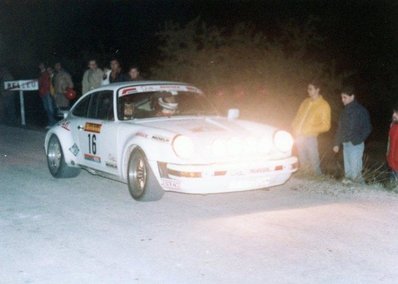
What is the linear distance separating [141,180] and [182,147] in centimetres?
92

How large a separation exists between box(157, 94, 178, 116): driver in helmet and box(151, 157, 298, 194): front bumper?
1.37 meters

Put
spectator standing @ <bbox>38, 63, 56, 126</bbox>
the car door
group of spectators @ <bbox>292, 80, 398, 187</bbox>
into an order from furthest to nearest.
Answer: spectator standing @ <bbox>38, 63, 56, 126</bbox> → group of spectators @ <bbox>292, 80, 398, 187</bbox> → the car door

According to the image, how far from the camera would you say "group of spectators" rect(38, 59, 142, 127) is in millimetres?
13490

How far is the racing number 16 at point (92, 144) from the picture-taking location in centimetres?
853

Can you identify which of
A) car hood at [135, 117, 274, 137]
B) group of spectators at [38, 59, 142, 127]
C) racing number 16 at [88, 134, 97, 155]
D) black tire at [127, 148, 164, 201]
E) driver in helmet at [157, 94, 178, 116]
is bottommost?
black tire at [127, 148, 164, 201]

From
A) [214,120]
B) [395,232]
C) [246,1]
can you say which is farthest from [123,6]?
[395,232]

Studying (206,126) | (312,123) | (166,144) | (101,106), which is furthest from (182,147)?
(312,123)

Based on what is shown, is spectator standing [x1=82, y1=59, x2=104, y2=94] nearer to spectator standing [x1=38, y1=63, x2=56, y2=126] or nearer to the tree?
the tree

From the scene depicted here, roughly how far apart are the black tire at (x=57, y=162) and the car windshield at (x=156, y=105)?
63.3 inches

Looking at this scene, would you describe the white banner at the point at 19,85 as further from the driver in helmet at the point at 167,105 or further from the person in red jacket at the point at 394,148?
the person in red jacket at the point at 394,148

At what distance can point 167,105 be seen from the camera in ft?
27.5

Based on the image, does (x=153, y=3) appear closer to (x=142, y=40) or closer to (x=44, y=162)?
(x=142, y=40)

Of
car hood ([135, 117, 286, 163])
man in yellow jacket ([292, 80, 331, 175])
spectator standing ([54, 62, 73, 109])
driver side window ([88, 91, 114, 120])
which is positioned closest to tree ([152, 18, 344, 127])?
spectator standing ([54, 62, 73, 109])

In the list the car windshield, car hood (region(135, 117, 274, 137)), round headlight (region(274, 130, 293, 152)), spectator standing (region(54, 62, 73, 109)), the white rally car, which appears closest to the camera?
the white rally car
